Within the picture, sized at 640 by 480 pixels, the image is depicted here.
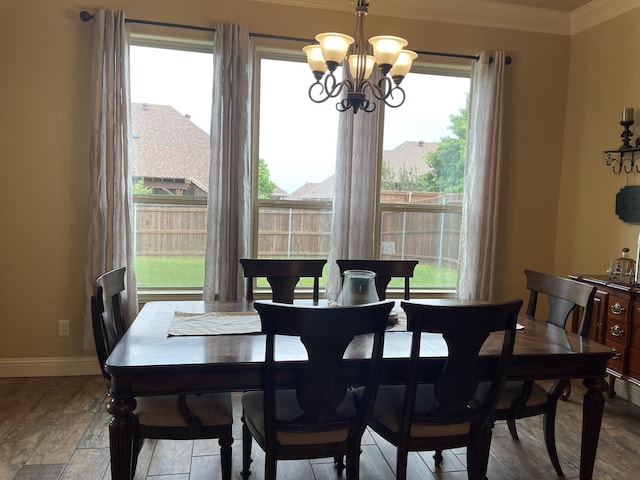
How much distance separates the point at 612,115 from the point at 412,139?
4.73 ft

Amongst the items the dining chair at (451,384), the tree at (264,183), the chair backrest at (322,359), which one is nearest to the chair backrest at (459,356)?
the dining chair at (451,384)

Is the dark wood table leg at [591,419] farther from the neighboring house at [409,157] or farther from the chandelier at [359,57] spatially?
the neighboring house at [409,157]

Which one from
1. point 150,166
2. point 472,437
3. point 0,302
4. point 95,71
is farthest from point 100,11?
point 472,437

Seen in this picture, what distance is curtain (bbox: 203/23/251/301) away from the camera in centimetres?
336

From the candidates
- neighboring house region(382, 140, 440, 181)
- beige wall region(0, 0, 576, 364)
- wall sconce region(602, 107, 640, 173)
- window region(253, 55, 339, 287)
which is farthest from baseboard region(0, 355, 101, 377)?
wall sconce region(602, 107, 640, 173)

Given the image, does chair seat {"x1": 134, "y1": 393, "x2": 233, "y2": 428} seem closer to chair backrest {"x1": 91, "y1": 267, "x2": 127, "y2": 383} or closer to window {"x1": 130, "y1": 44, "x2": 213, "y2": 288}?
chair backrest {"x1": 91, "y1": 267, "x2": 127, "y2": 383}

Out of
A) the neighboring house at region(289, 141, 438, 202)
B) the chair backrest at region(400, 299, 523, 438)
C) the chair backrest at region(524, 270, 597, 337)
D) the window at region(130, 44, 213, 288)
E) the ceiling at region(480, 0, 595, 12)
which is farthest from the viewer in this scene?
the neighboring house at region(289, 141, 438, 202)

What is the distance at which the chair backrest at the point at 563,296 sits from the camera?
7.44ft

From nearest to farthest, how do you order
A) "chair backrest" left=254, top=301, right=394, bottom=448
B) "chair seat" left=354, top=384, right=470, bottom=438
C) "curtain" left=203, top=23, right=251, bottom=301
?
"chair backrest" left=254, top=301, right=394, bottom=448 < "chair seat" left=354, top=384, right=470, bottom=438 < "curtain" left=203, top=23, right=251, bottom=301

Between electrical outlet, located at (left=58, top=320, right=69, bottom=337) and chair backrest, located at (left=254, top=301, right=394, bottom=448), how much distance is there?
2341 mm

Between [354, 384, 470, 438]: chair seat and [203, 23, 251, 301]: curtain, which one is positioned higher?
[203, 23, 251, 301]: curtain

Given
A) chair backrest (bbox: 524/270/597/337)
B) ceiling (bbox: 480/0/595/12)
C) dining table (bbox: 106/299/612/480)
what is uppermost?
ceiling (bbox: 480/0/595/12)

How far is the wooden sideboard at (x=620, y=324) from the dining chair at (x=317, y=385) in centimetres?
178

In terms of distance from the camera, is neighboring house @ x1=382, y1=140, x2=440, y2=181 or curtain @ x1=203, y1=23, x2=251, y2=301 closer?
curtain @ x1=203, y1=23, x2=251, y2=301
